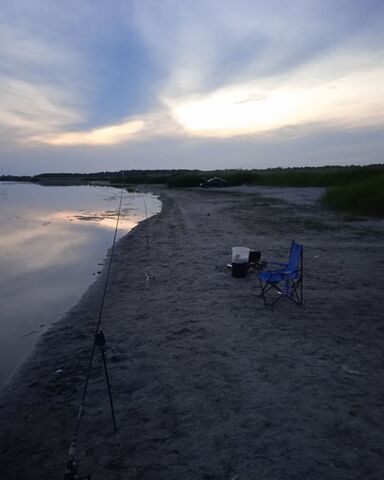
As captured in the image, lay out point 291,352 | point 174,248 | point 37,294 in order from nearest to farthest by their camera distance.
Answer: point 291,352
point 37,294
point 174,248

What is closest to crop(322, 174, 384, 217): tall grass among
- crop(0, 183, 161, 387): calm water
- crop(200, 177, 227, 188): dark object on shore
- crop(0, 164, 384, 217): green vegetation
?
crop(0, 164, 384, 217): green vegetation

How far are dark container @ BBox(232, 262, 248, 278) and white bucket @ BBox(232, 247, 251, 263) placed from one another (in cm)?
7

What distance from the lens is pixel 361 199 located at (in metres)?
21.0

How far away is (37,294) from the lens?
973 cm

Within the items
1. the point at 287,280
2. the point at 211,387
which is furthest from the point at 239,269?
the point at 211,387

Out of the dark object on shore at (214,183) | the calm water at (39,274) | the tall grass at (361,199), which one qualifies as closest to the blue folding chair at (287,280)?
the calm water at (39,274)

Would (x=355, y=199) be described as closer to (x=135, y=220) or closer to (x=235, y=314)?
(x=135, y=220)

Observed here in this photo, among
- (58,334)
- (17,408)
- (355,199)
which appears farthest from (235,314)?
(355,199)

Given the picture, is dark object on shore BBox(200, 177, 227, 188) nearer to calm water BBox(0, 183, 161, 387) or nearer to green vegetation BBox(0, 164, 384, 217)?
green vegetation BBox(0, 164, 384, 217)

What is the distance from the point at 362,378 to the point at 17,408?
4014 millimetres

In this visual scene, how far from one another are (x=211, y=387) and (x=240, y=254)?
473 cm

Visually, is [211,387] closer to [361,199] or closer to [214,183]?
[361,199]

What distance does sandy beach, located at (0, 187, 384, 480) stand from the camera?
3418 mm

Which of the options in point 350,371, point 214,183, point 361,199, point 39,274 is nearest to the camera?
point 350,371
